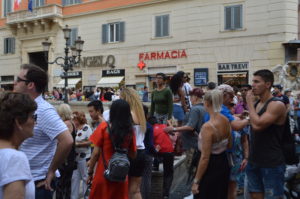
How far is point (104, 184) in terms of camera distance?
374 centimetres

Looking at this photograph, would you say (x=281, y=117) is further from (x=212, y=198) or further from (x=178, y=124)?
(x=178, y=124)

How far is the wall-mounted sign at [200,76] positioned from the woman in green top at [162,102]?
46.0 feet

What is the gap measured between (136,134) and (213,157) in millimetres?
1045

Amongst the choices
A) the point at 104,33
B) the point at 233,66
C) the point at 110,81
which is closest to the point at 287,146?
the point at 233,66

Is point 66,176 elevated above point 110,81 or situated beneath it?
situated beneath

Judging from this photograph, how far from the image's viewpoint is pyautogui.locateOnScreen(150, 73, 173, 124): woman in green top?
23.2ft

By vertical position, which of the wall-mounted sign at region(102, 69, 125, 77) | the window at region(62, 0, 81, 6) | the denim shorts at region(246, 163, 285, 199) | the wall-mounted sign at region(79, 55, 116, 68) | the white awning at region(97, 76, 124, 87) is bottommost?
the denim shorts at region(246, 163, 285, 199)

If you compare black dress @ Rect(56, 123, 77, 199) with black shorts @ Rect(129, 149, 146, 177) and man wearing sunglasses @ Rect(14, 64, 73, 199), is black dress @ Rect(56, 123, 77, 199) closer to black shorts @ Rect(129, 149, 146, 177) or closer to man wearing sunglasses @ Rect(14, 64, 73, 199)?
black shorts @ Rect(129, 149, 146, 177)

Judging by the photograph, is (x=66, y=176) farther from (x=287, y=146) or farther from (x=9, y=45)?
(x=9, y=45)

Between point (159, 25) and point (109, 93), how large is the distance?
762cm

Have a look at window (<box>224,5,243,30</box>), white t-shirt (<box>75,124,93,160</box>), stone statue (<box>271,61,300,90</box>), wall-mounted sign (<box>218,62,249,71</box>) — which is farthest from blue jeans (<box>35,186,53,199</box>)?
window (<box>224,5,243,30</box>)

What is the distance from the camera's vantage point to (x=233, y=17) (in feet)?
67.0

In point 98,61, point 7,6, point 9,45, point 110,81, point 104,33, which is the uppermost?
point 7,6

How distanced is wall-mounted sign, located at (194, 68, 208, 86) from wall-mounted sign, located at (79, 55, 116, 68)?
6449mm
